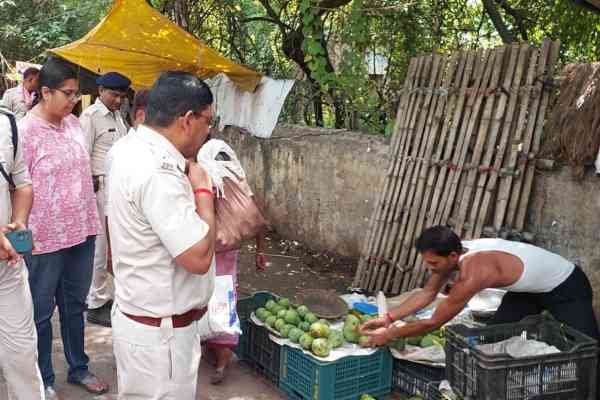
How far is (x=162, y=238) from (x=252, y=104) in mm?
6704

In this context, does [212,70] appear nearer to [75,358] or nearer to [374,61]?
[374,61]

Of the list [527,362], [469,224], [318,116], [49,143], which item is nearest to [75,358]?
Result: [49,143]

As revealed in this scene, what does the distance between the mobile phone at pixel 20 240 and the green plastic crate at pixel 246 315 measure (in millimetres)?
1953

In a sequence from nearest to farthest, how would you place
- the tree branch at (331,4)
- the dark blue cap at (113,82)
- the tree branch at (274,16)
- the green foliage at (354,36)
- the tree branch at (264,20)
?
1. the dark blue cap at (113,82)
2. the green foliage at (354,36)
3. the tree branch at (331,4)
4. the tree branch at (274,16)
5. the tree branch at (264,20)

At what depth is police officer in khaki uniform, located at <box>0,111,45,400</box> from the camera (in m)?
3.01

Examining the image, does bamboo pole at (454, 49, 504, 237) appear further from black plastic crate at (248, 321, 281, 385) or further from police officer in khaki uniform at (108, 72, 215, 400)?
police officer in khaki uniform at (108, 72, 215, 400)

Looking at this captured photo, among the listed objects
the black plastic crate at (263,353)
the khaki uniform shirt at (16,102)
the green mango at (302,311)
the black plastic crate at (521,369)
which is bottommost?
the black plastic crate at (263,353)

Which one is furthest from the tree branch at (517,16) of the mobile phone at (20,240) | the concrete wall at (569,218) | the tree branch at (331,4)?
the mobile phone at (20,240)

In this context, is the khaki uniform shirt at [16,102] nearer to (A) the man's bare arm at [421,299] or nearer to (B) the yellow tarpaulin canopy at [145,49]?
(B) the yellow tarpaulin canopy at [145,49]

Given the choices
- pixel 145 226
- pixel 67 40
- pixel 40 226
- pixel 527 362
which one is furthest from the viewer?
pixel 67 40

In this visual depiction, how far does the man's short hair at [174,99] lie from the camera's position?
2.32 metres

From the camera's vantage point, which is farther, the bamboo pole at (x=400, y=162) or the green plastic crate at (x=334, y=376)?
the bamboo pole at (x=400, y=162)

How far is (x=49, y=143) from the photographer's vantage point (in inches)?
143

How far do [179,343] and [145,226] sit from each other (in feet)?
1.59
